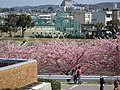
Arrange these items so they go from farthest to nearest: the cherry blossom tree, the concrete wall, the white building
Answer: the white building
the cherry blossom tree
the concrete wall

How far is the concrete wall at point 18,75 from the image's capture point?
14941 millimetres

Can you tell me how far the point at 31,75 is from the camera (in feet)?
55.9

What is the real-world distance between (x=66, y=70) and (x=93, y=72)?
2.09 metres

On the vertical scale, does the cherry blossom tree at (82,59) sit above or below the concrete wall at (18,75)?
below

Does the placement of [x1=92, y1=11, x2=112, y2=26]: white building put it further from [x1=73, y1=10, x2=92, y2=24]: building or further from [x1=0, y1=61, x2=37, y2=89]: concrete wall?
[x1=0, y1=61, x2=37, y2=89]: concrete wall

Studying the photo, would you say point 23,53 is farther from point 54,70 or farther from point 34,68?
point 34,68

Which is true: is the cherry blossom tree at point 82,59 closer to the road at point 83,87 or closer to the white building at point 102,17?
the road at point 83,87

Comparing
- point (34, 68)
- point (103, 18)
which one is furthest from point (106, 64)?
point (103, 18)

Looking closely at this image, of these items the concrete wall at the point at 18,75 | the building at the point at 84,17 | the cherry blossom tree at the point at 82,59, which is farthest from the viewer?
the building at the point at 84,17

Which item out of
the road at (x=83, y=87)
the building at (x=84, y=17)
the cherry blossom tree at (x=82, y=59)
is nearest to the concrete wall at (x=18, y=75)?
the road at (x=83, y=87)

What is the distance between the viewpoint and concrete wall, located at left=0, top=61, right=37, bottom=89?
14.9 metres

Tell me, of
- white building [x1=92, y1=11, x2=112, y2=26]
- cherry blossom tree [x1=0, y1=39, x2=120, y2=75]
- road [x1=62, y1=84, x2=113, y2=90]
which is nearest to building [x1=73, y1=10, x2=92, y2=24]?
white building [x1=92, y1=11, x2=112, y2=26]

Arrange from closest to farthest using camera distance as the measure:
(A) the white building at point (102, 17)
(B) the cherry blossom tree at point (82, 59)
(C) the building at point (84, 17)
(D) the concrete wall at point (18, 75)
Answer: (D) the concrete wall at point (18, 75) → (B) the cherry blossom tree at point (82, 59) → (A) the white building at point (102, 17) → (C) the building at point (84, 17)

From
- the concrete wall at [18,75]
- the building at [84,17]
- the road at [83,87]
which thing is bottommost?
the building at [84,17]
